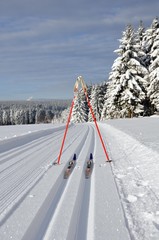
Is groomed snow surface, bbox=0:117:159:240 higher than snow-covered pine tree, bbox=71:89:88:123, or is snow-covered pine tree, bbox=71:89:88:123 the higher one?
snow-covered pine tree, bbox=71:89:88:123

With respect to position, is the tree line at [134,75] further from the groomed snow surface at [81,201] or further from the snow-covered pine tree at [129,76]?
the groomed snow surface at [81,201]

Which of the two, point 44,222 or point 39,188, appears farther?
point 39,188

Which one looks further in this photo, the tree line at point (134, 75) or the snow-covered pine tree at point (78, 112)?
the snow-covered pine tree at point (78, 112)

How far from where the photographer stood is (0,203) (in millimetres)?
5359

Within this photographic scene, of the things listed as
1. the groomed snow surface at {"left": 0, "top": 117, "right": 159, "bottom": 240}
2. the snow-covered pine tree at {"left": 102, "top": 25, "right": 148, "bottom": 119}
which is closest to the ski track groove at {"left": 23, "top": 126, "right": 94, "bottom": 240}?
the groomed snow surface at {"left": 0, "top": 117, "right": 159, "bottom": 240}

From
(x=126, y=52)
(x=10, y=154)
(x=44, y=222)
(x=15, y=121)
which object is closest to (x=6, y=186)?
(x=44, y=222)

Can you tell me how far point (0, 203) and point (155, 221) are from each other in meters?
2.80

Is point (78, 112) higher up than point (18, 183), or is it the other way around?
point (78, 112)

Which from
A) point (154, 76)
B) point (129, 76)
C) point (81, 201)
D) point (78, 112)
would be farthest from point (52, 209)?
point (78, 112)

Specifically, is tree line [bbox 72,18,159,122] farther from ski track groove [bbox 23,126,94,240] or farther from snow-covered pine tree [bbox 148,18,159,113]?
ski track groove [bbox 23,126,94,240]

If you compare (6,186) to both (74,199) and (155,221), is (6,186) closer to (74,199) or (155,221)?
(74,199)

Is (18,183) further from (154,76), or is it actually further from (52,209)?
(154,76)

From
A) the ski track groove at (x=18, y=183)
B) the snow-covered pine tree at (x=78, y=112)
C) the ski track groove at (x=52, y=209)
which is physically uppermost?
the snow-covered pine tree at (x=78, y=112)

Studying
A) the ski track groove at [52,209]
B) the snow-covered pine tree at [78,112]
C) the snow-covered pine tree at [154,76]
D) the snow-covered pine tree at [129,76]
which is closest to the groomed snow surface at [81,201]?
the ski track groove at [52,209]
